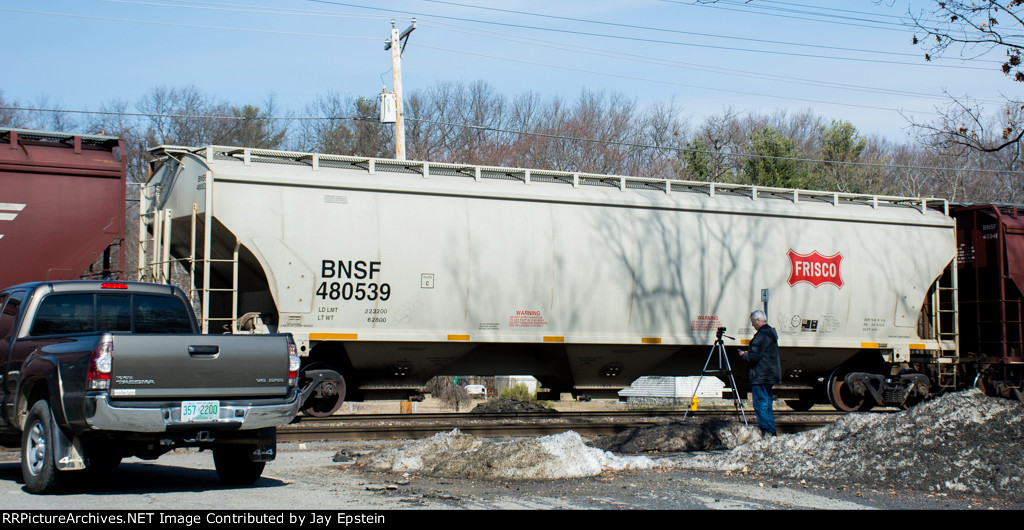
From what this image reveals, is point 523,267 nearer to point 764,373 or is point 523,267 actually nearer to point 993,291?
point 764,373

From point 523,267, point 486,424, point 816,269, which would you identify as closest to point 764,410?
point 486,424

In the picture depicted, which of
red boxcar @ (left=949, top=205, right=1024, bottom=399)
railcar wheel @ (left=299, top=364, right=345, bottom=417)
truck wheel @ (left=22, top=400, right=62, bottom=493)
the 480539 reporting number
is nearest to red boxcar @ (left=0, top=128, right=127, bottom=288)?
the 480539 reporting number

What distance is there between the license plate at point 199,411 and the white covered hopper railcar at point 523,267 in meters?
5.37

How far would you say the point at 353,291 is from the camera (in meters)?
13.3

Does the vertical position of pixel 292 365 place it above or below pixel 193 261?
below

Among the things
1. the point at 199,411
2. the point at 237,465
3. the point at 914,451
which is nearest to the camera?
the point at 199,411

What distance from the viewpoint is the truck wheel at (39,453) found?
7.29 meters

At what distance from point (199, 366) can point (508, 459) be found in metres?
3.15

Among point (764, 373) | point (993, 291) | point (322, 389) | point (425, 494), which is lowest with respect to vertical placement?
point (425, 494)

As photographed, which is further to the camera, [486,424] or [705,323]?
[705,323]

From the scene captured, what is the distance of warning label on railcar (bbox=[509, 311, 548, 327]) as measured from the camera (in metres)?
14.1
